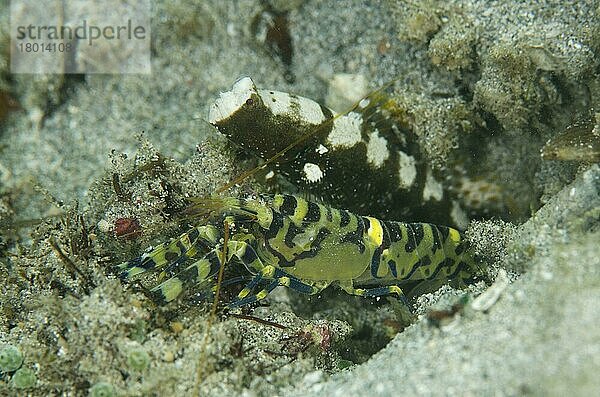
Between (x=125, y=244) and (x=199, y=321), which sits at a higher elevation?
(x=125, y=244)

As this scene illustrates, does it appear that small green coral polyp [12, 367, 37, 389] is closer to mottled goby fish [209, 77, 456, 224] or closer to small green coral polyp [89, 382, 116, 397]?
small green coral polyp [89, 382, 116, 397]

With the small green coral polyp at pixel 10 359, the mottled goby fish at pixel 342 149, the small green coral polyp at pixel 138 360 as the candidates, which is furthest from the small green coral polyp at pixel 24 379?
the mottled goby fish at pixel 342 149

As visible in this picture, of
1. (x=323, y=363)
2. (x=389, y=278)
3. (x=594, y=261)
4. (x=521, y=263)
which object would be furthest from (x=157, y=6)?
(x=594, y=261)

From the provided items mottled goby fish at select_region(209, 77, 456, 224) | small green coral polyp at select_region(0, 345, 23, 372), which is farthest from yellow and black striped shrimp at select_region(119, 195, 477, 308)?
small green coral polyp at select_region(0, 345, 23, 372)

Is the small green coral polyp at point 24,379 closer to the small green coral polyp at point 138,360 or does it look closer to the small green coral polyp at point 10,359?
the small green coral polyp at point 10,359

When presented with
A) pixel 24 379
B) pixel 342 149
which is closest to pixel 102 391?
pixel 24 379

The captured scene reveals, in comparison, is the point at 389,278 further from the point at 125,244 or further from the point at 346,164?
the point at 125,244
